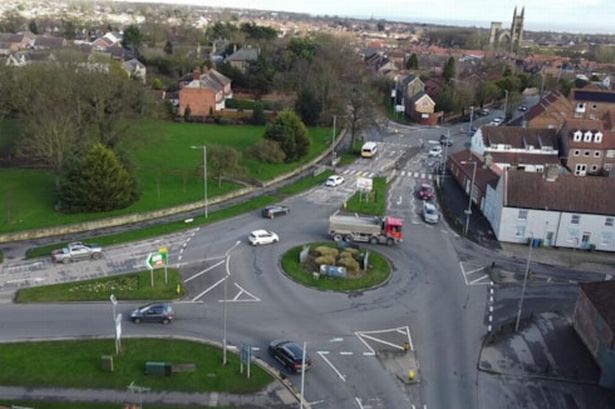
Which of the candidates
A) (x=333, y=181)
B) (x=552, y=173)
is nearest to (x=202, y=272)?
(x=333, y=181)

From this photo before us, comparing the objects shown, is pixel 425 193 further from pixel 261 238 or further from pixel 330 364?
pixel 330 364

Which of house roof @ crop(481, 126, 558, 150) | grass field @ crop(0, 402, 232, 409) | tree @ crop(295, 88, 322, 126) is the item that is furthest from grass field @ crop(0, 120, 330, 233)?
grass field @ crop(0, 402, 232, 409)

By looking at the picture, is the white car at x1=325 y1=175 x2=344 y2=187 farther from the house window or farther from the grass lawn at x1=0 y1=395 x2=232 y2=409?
the grass lawn at x1=0 y1=395 x2=232 y2=409

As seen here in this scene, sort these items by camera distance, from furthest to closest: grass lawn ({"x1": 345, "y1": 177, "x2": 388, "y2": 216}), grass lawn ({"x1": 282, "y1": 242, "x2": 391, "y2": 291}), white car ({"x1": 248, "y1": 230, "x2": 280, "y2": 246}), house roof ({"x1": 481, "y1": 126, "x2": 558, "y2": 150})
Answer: house roof ({"x1": 481, "y1": 126, "x2": 558, "y2": 150}) → grass lawn ({"x1": 345, "y1": 177, "x2": 388, "y2": 216}) → white car ({"x1": 248, "y1": 230, "x2": 280, "y2": 246}) → grass lawn ({"x1": 282, "y1": 242, "x2": 391, "y2": 291})

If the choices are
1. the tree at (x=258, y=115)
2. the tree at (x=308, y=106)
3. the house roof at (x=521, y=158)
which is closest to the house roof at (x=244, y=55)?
the tree at (x=258, y=115)

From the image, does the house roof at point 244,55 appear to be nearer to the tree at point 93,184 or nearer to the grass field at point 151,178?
the grass field at point 151,178
